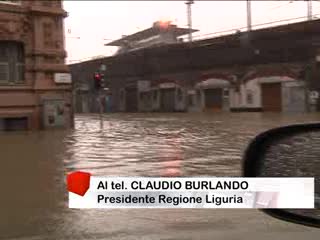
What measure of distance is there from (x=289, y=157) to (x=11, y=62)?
25.7 metres

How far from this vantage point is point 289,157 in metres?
2.90

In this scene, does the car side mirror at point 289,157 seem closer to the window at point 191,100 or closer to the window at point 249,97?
the window at point 249,97

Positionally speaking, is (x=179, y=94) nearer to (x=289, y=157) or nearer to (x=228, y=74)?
(x=228, y=74)

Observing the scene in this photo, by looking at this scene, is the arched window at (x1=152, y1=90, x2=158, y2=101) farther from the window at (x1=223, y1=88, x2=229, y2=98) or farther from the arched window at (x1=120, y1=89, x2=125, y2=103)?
the window at (x1=223, y1=88, x2=229, y2=98)

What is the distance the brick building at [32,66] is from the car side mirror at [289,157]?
24803 millimetres

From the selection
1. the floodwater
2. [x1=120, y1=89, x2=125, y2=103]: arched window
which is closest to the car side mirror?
the floodwater

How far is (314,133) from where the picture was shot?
8.87 feet

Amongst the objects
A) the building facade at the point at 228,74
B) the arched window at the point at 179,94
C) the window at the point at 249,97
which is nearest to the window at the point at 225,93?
the building facade at the point at 228,74

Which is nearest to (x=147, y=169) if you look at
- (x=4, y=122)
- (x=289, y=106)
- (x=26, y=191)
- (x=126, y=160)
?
(x=126, y=160)

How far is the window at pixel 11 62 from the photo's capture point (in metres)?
27.0

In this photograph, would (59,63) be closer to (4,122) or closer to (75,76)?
(4,122)

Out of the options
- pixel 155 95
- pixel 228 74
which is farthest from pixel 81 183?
pixel 155 95

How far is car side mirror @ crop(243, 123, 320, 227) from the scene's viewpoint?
107 inches

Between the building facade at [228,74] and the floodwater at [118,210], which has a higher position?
the building facade at [228,74]
